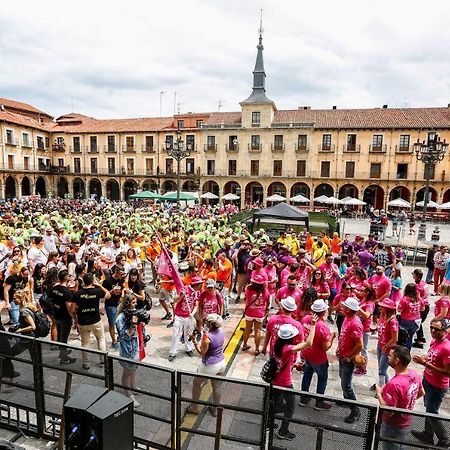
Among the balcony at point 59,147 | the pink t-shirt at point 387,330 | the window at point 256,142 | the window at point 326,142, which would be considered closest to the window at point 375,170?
the window at point 326,142

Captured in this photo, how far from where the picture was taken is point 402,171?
3700 cm

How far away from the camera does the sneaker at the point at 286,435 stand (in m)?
3.47

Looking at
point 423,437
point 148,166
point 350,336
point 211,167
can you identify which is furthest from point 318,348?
point 148,166

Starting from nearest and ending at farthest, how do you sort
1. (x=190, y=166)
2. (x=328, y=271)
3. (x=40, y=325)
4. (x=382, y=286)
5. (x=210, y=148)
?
(x=40, y=325) → (x=382, y=286) → (x=328, y=271) → (x=210, y=148) → (x=190, y=166)

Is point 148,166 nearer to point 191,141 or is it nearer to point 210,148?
point 191,141

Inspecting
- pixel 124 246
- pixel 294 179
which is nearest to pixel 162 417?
pixel 124 246

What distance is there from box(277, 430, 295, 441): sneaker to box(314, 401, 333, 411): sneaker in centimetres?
46

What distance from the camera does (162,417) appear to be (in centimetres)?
389

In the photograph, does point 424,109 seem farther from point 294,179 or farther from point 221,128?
point 221,128

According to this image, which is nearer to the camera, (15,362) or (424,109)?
(15,362)

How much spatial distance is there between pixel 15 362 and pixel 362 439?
393 cm

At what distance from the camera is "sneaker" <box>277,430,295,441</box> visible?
3.47m

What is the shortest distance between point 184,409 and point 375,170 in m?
38.4

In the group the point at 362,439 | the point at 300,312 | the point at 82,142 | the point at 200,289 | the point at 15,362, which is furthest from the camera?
the point at 82,142
